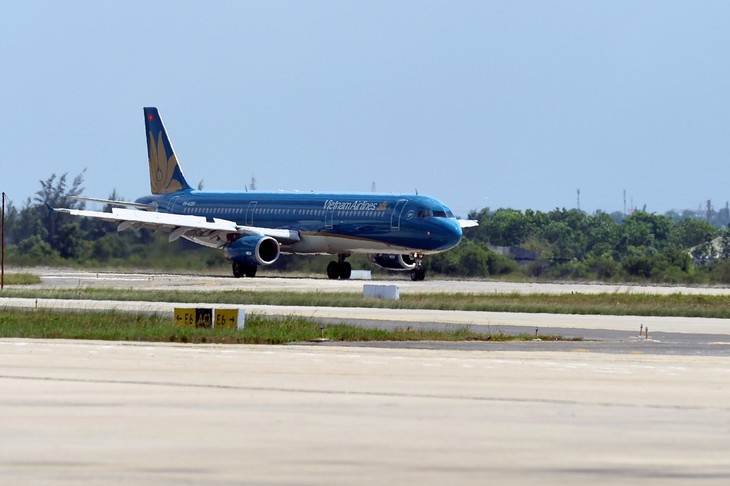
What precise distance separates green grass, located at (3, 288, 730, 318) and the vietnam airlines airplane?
1122 cm

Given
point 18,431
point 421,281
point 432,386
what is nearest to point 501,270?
point 421,281

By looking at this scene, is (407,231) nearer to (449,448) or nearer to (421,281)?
(421,281)

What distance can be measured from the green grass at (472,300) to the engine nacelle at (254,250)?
12574 mm

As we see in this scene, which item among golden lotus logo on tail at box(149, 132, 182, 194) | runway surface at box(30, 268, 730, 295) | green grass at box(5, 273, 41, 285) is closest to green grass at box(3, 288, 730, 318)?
runway surface at box(30, 268, 730, 295)

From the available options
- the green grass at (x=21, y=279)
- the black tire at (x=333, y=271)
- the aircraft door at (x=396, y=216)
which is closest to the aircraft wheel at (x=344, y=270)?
the black tire at (x=333, y=271)

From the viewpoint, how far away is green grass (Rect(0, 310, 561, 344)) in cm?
2936

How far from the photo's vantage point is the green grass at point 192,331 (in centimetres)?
2936

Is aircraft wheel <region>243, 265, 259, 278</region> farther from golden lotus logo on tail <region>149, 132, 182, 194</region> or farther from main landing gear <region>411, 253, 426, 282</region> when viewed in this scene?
golden lotus logo on tail <region>149, 132, 182, 194</region>

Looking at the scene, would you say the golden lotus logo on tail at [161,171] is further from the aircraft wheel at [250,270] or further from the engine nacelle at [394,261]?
the engine nacelle at [394,261]

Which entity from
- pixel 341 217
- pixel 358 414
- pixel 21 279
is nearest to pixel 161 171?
pixel 341 217

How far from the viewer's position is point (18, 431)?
14938mm

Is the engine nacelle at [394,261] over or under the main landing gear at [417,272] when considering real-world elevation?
over

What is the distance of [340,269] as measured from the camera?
2687 inches

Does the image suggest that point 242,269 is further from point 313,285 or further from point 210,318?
point 210,318
